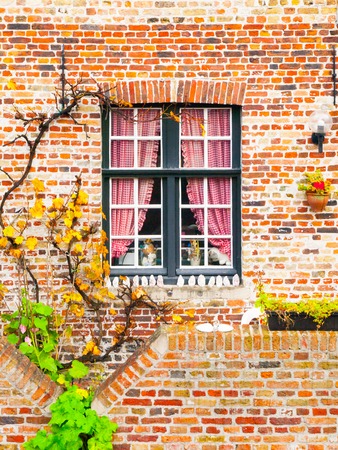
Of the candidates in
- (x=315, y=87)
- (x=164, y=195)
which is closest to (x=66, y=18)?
(x=164, y=195)

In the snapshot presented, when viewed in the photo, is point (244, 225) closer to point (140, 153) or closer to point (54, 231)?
point (140, 153)

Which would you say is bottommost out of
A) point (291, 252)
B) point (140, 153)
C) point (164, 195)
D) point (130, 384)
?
point (130, 384)

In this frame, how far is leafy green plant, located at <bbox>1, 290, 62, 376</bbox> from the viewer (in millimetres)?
6188

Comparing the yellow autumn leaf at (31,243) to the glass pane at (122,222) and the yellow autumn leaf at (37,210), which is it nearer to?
the yellow autumn leaf at (37,210)

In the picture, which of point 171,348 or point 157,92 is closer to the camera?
point 171,348

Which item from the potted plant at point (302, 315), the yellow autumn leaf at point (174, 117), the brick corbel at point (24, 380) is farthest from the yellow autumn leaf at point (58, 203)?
the potted plant at point (302, 315)

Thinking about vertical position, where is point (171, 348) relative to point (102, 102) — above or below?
below

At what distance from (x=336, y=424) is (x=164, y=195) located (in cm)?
332

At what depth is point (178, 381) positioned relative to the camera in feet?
15.6

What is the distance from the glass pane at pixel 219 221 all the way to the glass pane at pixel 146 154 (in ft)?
2.84

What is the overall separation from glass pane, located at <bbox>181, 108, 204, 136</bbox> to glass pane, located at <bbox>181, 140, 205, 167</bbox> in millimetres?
113

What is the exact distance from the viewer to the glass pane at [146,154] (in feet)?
23.5

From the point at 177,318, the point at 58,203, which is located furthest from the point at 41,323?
the point at 177,318

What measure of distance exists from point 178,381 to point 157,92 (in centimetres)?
344
